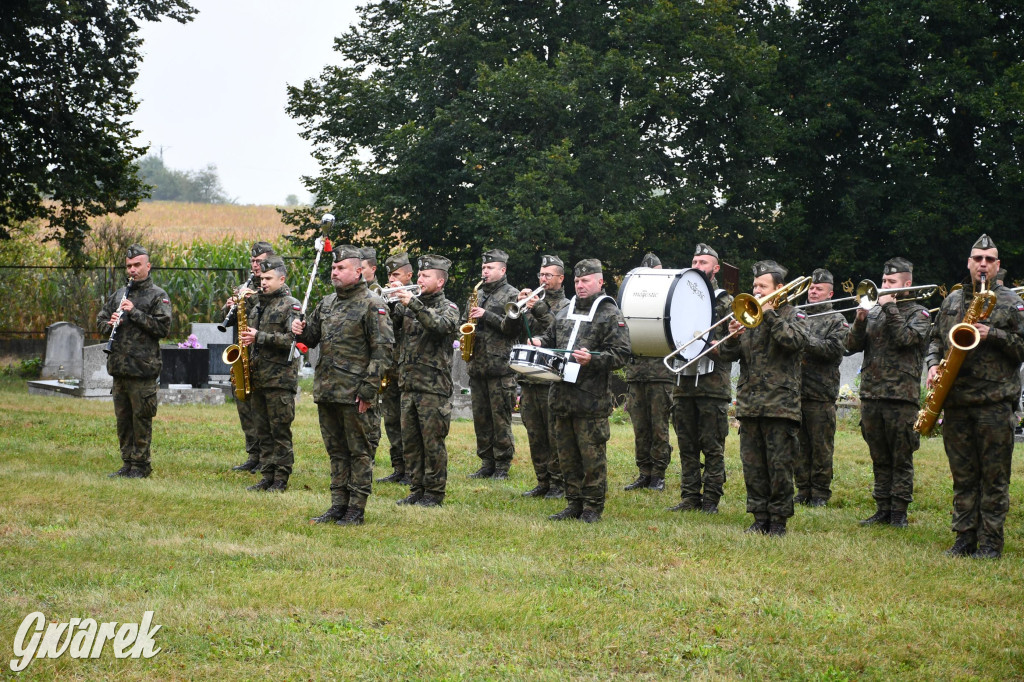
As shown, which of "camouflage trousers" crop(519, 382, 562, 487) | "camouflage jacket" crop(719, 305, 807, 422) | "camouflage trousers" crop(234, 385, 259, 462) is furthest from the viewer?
"camouflage trousers" crop(234, 385, 259, 462)

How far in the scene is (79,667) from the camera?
540cm

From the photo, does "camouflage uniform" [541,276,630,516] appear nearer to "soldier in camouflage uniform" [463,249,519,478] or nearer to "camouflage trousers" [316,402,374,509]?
"camouflage trousers" [316,402,374,509]

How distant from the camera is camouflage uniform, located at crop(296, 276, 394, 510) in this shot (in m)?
9.12

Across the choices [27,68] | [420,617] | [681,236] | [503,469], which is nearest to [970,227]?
[681,236]

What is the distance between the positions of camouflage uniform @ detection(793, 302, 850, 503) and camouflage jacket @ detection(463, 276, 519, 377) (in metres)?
3.16

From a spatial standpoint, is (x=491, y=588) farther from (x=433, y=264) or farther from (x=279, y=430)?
(x=279, y=430)

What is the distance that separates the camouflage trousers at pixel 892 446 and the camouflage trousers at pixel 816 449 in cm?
62

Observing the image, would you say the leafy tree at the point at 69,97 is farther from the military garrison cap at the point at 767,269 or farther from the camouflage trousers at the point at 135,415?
the military garrison cap at the point at 767,269

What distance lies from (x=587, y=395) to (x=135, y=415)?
5.03 m

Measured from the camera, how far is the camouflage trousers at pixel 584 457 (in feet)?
30.9

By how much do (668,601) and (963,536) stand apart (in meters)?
3.10

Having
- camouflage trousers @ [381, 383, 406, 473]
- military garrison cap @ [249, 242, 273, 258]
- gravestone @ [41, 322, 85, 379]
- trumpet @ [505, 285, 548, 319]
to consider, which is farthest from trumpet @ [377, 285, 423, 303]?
gravestone @ [41, 322, 85, 379]

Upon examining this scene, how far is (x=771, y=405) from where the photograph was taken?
29.2 feet

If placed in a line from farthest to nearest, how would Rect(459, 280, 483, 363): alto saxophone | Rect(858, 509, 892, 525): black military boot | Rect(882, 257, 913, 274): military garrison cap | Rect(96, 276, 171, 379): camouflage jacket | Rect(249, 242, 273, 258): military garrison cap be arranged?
Rect(249, 242, 273, 258): military garrison cap
Rect(459, 280, 483, 363): alto saxophone
Rect(96, 276, 171, 379): camouflage jacket
Rect(858, 509, 892, 525): black military boot
Rect(882, 257, 913, 274): military garrison cap
